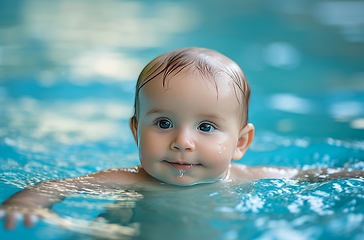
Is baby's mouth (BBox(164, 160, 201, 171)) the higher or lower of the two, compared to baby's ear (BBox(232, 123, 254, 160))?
lower

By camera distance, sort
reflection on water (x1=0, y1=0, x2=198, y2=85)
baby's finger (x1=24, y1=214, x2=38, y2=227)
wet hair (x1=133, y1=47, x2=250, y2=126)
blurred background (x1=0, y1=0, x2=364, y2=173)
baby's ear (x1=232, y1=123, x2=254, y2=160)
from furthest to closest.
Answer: reflection on water (x1=0, y1=0, x2=198, y2=85), blurred background (x1=0, y1=0, x2=364, y2=173), baby's ear (x1=232, y1=123, x2=254, y2=160), wet hair (x1=133, y1=47, x2=250, y2=126), baby's finger (x1=24, y1=214, x2=38, y2=227)

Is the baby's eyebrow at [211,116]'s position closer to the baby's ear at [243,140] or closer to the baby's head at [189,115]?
the baby's head at [189,115]

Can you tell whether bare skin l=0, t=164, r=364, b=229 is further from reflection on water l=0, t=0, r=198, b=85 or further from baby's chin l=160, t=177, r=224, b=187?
reflection on water l=0, t=0, r=198, b=85

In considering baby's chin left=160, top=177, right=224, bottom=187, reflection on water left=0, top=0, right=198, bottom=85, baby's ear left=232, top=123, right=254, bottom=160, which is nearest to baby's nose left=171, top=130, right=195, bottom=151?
baby's chin left=160, top=177, right=224, bottom=187

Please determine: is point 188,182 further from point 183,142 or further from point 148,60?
point 148,60

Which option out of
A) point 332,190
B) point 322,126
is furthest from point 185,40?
point 332,190

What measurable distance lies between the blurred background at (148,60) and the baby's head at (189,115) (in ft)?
3.97

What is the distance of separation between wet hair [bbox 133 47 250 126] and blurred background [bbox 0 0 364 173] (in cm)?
121

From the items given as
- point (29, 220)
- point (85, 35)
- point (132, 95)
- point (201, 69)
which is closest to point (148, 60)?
point (132, 95)

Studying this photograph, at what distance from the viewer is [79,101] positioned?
14.7ft

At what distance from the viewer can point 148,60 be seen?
5543 millimetres

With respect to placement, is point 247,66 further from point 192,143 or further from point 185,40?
point 192,143

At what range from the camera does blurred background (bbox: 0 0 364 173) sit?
12.4 ft

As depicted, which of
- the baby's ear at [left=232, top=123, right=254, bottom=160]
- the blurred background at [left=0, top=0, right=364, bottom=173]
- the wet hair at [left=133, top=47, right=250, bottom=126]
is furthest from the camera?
the blurred background at [left=0, top=0, right=364, bottom=173]
